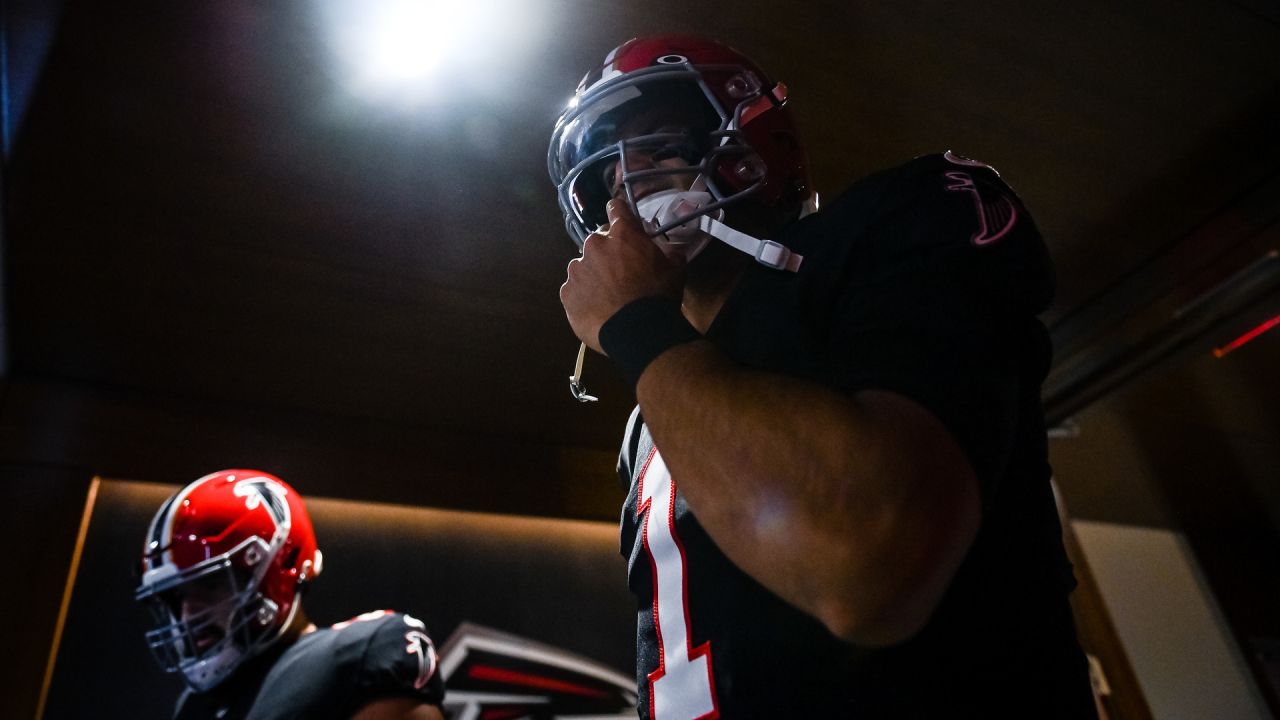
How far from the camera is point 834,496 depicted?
22.9 inches

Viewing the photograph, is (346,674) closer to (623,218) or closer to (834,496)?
(623,218)

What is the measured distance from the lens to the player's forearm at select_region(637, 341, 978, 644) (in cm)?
57

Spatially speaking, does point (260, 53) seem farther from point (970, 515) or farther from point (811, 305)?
point (970, 515)

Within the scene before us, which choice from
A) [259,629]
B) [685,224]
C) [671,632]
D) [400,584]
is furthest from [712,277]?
[400,584]

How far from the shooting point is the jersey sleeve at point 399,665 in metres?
1.69

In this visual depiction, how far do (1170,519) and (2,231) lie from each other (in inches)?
215

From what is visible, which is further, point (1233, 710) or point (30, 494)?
point (1233, 710)

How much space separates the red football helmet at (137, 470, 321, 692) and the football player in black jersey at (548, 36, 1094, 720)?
4.79ft

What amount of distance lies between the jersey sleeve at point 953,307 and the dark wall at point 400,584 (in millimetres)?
2589

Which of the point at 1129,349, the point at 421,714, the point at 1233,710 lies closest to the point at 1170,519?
the point at 1233,710

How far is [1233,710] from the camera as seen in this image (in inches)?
183

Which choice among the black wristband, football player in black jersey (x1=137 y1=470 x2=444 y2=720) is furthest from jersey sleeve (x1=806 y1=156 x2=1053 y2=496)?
football player in black jersey (x1=137 y1=470 x2=444 y2=720)

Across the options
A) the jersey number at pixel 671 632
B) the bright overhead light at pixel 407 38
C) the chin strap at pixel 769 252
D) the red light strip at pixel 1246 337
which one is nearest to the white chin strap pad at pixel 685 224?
the chin strap at pixel 769 252

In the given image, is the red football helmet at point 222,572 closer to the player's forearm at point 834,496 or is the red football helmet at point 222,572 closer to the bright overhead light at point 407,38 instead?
the bright overhead light at point 407,38
